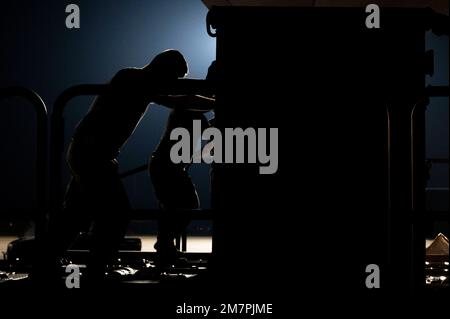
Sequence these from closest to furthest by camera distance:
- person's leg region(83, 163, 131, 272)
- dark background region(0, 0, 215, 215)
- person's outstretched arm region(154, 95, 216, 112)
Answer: person's leg region(83, 163, 131, 272) < person's outstretched arm region(154, 95, 216, 112) < dark background region(0, 0, 215, 215)

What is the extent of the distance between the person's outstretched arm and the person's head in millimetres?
223

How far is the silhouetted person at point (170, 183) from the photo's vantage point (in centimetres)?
395

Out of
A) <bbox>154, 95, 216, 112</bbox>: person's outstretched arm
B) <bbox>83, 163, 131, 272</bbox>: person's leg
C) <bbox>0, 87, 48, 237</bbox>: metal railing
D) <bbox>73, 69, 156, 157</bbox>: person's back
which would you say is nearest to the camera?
<bbox>0, 87, 48, 237</bbox>: metal railing

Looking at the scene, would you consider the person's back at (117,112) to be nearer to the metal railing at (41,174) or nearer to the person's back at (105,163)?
the person's back at (105,163)

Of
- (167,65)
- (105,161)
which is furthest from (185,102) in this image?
(105,161)

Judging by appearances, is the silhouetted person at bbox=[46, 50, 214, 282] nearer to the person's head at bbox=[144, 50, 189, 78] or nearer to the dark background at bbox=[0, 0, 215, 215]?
the person's head at bbox=[144, 50, 189, 78]

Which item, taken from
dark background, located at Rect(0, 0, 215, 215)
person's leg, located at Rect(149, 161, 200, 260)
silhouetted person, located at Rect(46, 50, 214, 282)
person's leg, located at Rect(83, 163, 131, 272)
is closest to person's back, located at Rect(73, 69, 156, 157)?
silhouetted person, located at Rect(46, 50, 214, 282)

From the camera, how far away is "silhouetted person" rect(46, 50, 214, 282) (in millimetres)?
2795

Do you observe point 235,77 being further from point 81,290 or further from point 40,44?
point 40,44

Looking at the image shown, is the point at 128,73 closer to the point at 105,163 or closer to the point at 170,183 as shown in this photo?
the point at 105,163

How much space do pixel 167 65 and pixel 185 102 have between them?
474mm

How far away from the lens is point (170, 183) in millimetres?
4141

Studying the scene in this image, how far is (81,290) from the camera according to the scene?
8.09 feet

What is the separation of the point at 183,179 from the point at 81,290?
5.86 feet
